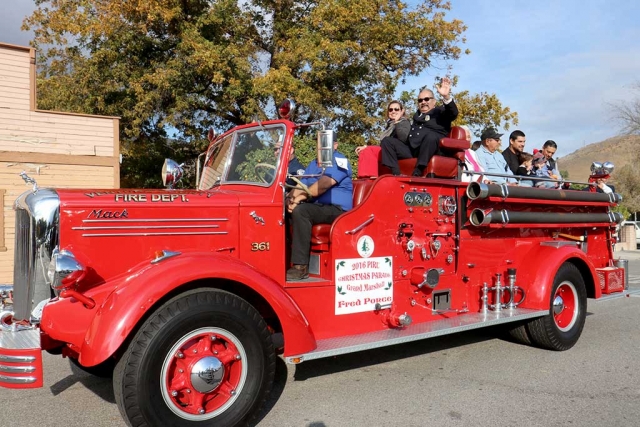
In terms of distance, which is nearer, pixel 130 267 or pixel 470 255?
pixel 130 267

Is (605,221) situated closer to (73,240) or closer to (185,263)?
(185,263)

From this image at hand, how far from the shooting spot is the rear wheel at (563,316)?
18.7 ft

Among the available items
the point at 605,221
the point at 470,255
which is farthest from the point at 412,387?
the point at 605,221

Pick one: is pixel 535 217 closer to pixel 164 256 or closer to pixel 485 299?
pixel 485 299

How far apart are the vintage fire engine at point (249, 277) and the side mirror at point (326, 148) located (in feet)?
0.05

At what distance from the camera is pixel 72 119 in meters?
11.3

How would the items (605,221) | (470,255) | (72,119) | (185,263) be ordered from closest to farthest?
(185,263)
(470,255)
(605,221)
(72,119)

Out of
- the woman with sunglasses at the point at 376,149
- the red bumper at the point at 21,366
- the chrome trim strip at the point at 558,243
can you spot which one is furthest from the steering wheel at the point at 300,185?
the chrome trim strip at the point at 558,243

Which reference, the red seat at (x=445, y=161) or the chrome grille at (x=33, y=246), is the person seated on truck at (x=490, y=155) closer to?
the red seat at (x=445, y=161)

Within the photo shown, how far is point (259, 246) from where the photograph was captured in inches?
165

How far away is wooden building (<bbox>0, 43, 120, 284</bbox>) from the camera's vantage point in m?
10.6

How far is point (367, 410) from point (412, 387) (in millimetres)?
683

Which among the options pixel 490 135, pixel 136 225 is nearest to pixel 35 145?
pixel 136 225

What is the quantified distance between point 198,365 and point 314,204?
1.70 m
